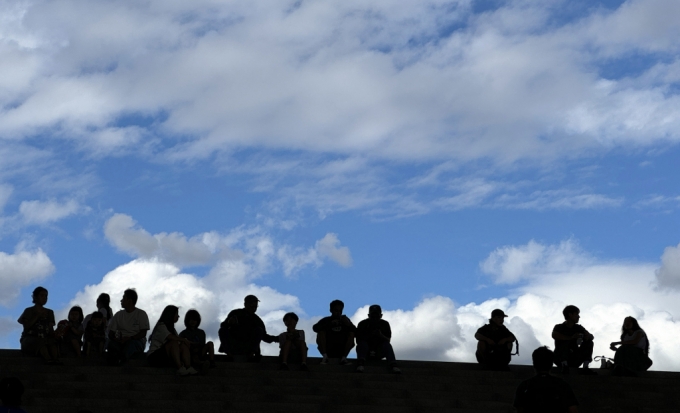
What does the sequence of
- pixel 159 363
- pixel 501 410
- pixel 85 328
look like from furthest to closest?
pixel 85 328, pixel 159 363, pixel 501 410

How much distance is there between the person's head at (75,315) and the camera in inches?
645

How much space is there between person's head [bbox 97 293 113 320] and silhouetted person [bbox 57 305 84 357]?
0.76m

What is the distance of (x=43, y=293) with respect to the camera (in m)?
16.3

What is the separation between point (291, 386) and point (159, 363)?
88.1 inches

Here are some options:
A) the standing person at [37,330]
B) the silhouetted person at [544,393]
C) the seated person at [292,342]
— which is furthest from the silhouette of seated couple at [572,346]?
the silhouetted person at [544,393]

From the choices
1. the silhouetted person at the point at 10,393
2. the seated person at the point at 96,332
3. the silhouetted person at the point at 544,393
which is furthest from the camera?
the seated person at the point at 96,332

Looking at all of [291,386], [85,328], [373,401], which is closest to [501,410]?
[373,401]

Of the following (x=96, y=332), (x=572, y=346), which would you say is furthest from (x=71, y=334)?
(x=572, y=346)

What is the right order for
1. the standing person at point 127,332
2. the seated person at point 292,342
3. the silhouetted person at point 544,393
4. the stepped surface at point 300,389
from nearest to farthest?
the silhouetted person at point 544,393
the stepped surface at point 300,389
the standing person at point 127,332
the seated person at point 292,342

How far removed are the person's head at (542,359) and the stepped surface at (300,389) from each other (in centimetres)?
596

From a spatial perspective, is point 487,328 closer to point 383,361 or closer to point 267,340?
point 383,361

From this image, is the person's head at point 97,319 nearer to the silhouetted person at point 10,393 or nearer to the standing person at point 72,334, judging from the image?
the standing person at point 72,334

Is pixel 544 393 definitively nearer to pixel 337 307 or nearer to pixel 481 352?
pixel 481 352

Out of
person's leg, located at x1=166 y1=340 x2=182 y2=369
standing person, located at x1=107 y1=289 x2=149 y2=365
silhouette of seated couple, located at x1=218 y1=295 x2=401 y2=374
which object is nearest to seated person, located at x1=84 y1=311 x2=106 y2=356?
standing person, located at x1=107 y1=289 x2=149 y2=365
